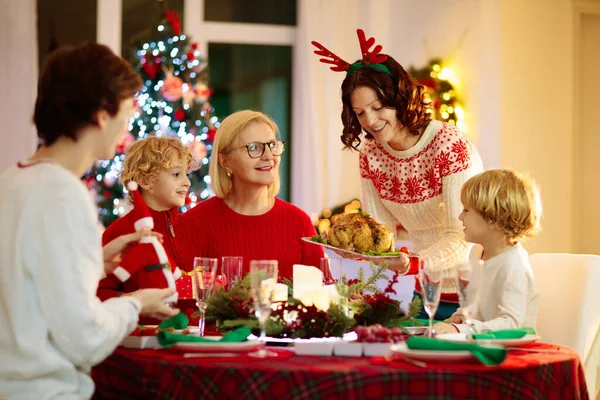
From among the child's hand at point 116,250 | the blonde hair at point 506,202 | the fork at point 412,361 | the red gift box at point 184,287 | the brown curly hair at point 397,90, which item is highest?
the brown curly hair at point 397,90

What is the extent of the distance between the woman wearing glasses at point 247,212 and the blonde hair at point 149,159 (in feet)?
0.54

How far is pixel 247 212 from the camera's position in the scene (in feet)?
10.8

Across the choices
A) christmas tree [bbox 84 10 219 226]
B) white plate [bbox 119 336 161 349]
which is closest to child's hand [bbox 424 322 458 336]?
white plate [bbox 119 336 161 349]

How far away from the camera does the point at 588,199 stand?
21.2 feet

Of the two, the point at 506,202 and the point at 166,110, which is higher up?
the point at 166,110

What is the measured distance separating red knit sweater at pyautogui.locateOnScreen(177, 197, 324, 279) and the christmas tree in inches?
137

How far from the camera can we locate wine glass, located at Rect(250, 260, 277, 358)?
2.06m

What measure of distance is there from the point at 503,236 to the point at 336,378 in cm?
121

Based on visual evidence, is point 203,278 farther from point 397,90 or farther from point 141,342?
point 397,90

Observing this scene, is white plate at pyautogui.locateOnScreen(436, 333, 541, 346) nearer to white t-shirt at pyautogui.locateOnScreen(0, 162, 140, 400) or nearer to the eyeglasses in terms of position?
white t-shirt at pyautogui.locateOnScreen(0, 162, 140, 400)

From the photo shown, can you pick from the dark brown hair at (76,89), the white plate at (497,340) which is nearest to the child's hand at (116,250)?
the dark brown hair at (76,89)

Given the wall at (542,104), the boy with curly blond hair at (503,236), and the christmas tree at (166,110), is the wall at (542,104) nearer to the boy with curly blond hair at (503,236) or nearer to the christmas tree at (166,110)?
the christmas tree at (166,110)

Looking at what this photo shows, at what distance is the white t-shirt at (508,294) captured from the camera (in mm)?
2541

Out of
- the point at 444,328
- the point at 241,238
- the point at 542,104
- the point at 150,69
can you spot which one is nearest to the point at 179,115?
the point at 150,69
